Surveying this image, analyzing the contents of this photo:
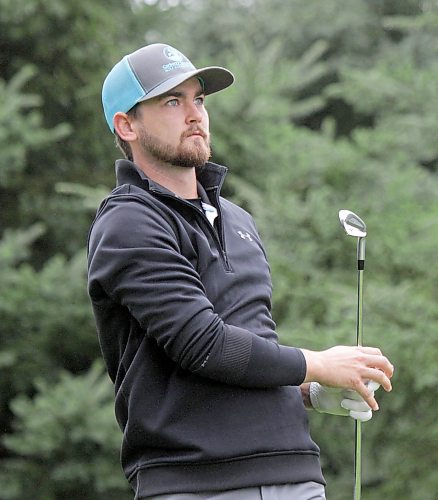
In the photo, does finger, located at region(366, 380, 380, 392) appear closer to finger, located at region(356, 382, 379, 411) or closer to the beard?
finger, located at region(356, 382, 379, 411)

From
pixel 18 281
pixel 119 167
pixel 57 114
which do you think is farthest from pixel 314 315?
pixel 119 167

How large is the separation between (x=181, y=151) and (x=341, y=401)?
609 mm

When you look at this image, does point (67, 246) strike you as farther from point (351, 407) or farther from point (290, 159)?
point (351, 407)

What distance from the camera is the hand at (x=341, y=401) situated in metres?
2.13

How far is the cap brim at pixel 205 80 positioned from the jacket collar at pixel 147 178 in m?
0.14

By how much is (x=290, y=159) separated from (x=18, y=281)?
215 cm

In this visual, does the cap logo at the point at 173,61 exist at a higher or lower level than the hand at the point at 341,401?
higher

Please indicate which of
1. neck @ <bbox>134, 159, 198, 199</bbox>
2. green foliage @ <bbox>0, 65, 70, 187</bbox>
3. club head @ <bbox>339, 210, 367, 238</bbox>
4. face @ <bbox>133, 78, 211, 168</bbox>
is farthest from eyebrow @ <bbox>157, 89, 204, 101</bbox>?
green foliage @ <bbox>0, 65, 70, 187</bbox>

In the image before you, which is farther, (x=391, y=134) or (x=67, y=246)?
(x=67, y=246)

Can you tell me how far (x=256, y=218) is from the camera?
7133 mm

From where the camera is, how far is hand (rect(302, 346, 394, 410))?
207 centimetres

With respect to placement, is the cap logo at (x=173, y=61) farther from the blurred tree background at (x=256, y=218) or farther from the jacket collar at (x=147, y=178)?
the blurred tree background at (x=256, y=218)

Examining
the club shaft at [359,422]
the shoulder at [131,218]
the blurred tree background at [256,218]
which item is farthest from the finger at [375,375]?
the blurred tree background at [256,218]

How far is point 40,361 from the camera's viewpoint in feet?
26.0
